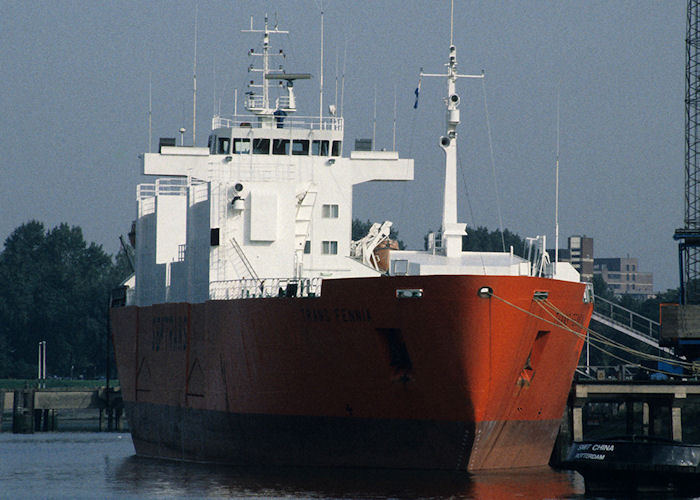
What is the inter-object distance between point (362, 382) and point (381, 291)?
2.29 meters

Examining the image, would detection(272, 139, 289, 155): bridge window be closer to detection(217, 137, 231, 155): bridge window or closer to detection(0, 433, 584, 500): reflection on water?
detection(217, 137, 231, 155): bridge window

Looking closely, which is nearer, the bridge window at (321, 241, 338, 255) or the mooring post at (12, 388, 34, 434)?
the bridge window at (321, 241, 338, 255)

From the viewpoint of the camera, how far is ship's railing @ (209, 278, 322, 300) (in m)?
33.0

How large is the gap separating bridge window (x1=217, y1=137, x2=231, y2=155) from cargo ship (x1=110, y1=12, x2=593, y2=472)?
0.05m

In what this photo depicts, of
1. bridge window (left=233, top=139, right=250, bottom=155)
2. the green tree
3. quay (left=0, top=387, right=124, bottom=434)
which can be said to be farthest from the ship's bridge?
the green tree

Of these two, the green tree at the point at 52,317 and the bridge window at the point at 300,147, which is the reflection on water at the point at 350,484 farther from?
the green tree at the point at 52,317

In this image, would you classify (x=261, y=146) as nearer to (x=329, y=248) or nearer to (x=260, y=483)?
(x=329, y=248)

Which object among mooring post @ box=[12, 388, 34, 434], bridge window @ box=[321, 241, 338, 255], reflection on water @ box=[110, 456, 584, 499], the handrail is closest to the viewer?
reflection on water @ box=[110, 456, 584, 499]

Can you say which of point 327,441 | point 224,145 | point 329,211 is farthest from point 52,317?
point 327,441

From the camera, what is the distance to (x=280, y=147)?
4103 cm

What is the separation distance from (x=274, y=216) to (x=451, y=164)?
5252 millimetres

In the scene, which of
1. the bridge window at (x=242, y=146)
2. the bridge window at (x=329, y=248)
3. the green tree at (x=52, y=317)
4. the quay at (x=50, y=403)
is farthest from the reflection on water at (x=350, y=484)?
the green tree at (x=52, y=317)

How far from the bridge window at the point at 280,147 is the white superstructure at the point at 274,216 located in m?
0.03

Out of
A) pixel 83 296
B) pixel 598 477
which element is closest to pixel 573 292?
pixel 598 477
